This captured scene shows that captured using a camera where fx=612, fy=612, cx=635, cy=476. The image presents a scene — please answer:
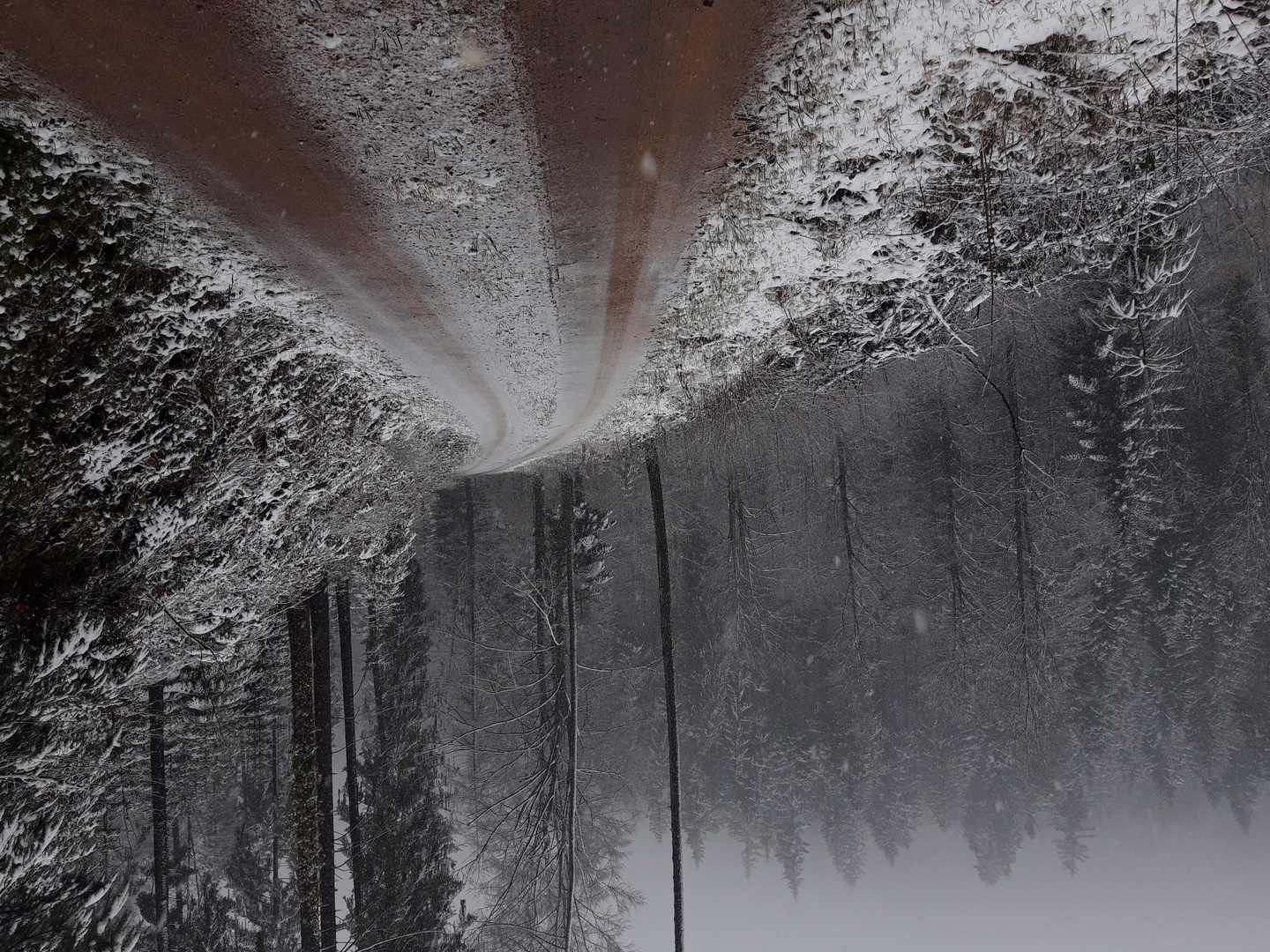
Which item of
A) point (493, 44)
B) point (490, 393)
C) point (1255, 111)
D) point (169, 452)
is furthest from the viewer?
point (490, 393)

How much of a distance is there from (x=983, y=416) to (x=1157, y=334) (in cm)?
393

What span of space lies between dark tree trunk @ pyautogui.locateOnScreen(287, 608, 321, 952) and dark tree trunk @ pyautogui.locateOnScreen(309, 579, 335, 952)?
123mm

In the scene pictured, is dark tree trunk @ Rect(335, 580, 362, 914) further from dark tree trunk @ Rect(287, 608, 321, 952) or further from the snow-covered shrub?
the snow-covered shrub

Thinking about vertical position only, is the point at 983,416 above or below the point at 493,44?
below

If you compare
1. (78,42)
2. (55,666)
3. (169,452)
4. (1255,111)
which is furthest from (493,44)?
(1255,111)

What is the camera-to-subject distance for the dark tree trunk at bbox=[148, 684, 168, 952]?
12.3 m

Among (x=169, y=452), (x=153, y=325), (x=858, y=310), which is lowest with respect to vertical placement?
(x=169, y=452)

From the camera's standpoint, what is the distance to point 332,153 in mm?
5152

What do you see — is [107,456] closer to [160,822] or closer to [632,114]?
[632,114]

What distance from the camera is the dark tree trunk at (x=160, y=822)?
12273mm

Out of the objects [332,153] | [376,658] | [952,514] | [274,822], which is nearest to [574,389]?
[332,153]

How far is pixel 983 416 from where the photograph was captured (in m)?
16.3

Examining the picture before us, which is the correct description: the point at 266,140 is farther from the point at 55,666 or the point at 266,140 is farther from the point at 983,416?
the point at 983,416

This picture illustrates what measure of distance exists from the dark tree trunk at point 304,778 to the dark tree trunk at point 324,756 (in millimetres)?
123
